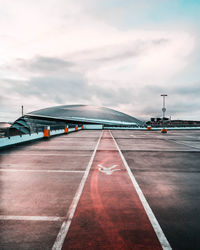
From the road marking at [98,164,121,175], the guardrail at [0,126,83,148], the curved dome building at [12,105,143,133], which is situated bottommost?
the road marking at [98,164,121,175]

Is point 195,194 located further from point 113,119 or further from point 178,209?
point 113,119

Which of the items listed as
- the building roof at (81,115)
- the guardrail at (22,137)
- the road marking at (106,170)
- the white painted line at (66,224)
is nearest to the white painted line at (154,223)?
the white painted line at (66,224)

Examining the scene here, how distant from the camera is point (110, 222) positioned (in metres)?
3.74

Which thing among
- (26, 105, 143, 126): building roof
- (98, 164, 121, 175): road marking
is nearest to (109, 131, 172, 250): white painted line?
(98, 164, 121, 175): road marking

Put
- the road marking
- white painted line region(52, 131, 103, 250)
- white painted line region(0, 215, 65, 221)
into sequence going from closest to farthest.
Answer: white painted line region(52, 131, 103, 250)
white painted line region(0, 215, 65, 221)
the road marking

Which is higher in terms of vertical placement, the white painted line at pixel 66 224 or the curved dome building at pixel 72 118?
the curved dome building at pixel 72 118

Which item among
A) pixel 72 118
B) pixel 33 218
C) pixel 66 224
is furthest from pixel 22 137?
pixel 72 118

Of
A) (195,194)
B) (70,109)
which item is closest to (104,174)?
(195,194)

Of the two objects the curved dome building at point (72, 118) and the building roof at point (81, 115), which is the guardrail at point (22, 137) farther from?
the building roof at point (81, 115)

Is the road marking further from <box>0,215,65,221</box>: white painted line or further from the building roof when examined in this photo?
the building roof

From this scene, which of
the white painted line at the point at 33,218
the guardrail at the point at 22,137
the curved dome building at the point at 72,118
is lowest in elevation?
the white painted line at the point at 33,218

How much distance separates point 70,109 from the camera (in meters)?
119

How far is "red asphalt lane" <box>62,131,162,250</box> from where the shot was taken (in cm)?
308

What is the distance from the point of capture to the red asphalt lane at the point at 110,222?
3.08 metres
